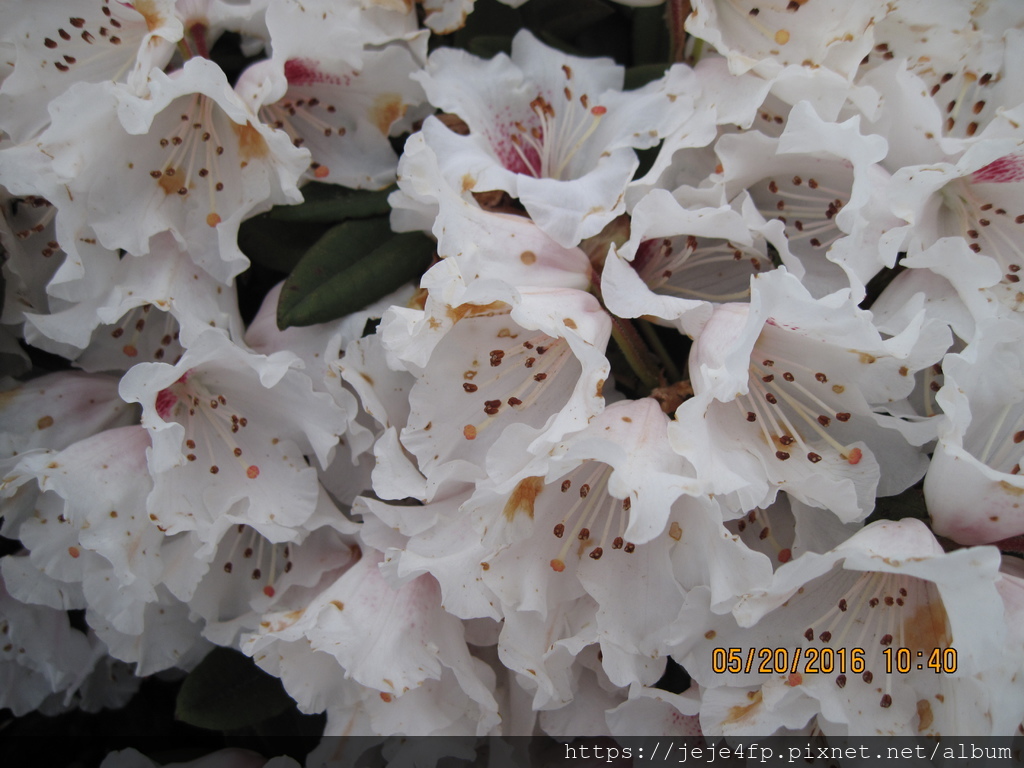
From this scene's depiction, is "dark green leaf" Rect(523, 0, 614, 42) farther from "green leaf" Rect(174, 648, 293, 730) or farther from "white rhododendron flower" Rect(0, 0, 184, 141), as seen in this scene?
"green leaf" Rect(174, 648, 293, 730)

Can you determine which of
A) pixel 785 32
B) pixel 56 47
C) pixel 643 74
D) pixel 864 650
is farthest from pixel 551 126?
pixel 864 650

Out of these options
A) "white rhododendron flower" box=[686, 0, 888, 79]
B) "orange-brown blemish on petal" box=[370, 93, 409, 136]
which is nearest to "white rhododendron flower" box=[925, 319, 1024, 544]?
"white rhododendron flower" box=[686, 0, 888, 79]

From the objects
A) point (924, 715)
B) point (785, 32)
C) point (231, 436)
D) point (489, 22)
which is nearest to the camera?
point (924, 715)

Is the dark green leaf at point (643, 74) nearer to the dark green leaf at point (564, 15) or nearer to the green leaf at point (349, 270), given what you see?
the dark green leaf at point (564, 15)

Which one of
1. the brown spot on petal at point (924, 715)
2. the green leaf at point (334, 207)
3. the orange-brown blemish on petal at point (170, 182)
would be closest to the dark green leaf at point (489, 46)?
the green leaf at point (334, 207)

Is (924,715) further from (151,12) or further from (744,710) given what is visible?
(151,12)

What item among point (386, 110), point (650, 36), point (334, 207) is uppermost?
point (650, 36)

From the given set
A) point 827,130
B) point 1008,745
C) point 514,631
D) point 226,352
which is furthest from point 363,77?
point 1008,745

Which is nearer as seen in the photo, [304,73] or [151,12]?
[151,12]
